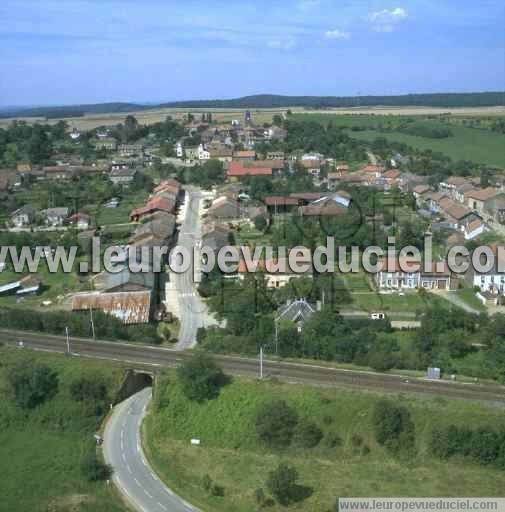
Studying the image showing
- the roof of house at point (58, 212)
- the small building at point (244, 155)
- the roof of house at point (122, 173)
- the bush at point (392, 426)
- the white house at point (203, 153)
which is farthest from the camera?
the white house at point (203, 153)

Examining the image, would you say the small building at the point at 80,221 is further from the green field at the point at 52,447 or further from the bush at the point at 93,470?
the bush at the point at 93,470

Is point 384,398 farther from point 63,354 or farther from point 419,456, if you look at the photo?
point 63,354

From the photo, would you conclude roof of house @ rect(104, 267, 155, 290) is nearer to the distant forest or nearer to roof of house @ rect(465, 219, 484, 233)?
roof of house @ rect(465, 219, 484, 233)

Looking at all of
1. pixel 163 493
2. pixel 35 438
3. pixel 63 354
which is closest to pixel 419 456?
pixel 163 493

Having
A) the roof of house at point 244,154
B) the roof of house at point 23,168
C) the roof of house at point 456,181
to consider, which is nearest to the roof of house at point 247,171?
the roof of house at point 244,154

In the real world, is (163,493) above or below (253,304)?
below

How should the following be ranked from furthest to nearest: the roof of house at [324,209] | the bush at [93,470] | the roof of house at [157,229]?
1. the roof of house at [324,209]
2. the roof of house at [157,229]
3. the bush at [93,470]
